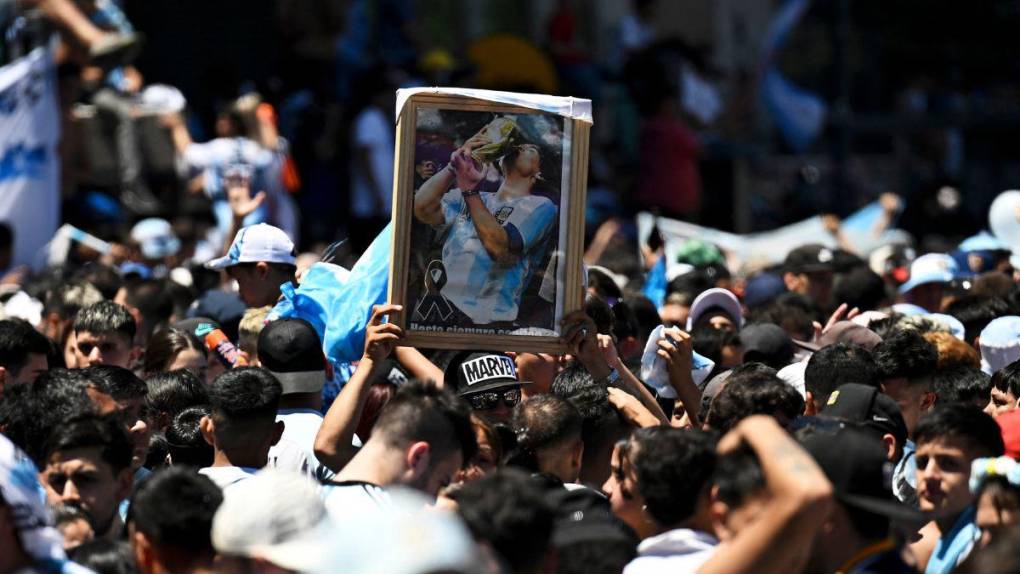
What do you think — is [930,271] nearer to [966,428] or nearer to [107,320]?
[107,320]

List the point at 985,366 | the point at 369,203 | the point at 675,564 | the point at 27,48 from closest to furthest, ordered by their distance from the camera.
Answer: the point at 675,564, the point at 985,366, the point at 27,48, the point at 369,203

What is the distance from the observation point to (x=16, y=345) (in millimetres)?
7656

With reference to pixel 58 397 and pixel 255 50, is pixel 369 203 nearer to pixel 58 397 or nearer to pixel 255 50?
pixel 255 50

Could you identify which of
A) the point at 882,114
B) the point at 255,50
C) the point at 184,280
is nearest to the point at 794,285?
the point at 184,280

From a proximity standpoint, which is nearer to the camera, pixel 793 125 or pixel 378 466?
pixel 378 466

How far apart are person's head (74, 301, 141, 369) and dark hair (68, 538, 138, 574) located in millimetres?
3317

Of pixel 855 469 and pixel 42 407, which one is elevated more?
pixel 855 469

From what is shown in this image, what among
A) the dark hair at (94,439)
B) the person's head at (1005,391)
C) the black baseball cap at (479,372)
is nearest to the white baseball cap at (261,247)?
the black baseball cap at (479,372)

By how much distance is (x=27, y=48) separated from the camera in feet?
43.3

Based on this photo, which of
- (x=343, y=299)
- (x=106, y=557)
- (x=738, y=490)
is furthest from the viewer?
(x=343, y=299)

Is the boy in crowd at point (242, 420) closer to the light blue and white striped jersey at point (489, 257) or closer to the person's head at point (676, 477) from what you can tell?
the light blue and white striped jersey at point (489, 257)

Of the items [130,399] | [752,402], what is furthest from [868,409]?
[130,399]

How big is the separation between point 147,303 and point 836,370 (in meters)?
4.55

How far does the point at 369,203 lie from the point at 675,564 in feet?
38.5
